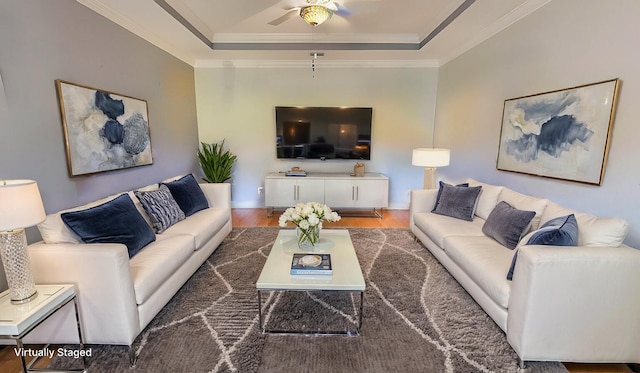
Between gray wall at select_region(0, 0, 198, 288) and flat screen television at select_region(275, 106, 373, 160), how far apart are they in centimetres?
205

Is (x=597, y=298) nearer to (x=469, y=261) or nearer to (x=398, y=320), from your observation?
(x=469, y=261)

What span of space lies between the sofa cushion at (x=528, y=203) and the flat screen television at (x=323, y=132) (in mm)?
2514

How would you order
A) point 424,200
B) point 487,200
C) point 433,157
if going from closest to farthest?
point 487,200
point 424,200
point 433,157

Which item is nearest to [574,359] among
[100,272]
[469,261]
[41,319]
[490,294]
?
[490,294]

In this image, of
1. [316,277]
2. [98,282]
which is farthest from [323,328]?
[98,282]

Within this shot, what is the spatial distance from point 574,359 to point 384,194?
3.24 m

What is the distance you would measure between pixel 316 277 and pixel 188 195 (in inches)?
82.2

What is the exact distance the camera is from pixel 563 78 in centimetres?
238

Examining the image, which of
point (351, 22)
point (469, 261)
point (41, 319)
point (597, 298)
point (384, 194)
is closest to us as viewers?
point (41, 319)

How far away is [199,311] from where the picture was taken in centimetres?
218

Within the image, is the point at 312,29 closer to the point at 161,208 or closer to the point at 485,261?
the point at 161,208

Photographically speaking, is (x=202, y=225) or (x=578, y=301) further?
(x=202, y=225)

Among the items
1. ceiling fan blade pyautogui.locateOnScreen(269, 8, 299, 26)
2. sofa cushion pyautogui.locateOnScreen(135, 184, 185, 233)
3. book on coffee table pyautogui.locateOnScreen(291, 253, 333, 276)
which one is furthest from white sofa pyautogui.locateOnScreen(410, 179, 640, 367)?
ceiling fan blade pyautogui.locateOnScreen(269, 8, 299, 26)

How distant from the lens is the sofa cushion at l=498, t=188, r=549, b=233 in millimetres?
2363
